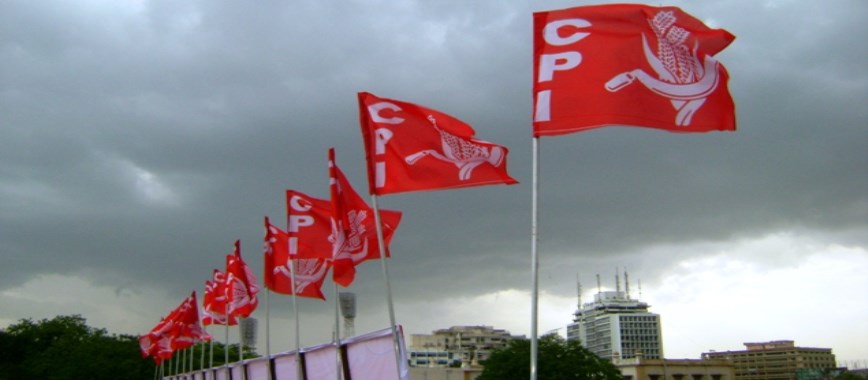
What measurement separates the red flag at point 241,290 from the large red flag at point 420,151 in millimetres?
18163

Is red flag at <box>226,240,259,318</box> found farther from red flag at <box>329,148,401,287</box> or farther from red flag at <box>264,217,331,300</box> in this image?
red flag at <box>329,148,401,287</box>

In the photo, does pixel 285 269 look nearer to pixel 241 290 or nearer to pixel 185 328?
pixel 241 290

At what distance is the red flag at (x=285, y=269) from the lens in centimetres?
2767

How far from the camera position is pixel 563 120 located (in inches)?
520

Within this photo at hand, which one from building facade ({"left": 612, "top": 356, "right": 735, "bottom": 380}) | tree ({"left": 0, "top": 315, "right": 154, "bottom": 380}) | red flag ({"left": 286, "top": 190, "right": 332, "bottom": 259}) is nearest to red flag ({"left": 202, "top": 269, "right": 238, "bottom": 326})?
red flag ({"left": 286, "top": 190, "right": 332, "bottom": 259})

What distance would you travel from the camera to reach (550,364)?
7700 cm

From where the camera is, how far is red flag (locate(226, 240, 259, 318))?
1345 inches

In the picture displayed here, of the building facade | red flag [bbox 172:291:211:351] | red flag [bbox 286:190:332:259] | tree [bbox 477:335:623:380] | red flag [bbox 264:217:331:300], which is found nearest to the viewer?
red flag [bbox 286:190:332:259]

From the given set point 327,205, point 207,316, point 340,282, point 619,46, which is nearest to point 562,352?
point 207,316

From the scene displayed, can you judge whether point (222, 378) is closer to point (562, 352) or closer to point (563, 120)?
point (563, 120)

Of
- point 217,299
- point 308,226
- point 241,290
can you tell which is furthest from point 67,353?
point 308,226

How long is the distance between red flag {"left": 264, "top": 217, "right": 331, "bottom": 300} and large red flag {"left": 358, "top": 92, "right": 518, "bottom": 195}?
31.0ft

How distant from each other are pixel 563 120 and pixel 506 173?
9.34 feet

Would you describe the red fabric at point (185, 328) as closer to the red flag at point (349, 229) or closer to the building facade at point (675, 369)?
the red flag at point (349, 229)
